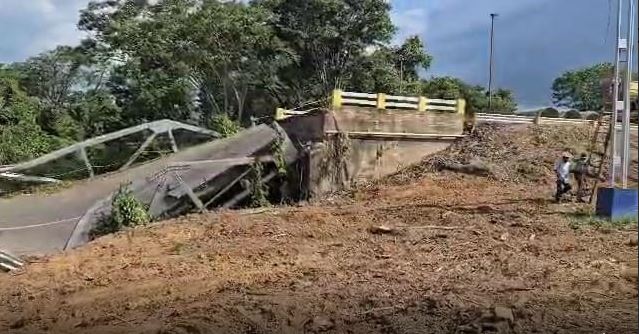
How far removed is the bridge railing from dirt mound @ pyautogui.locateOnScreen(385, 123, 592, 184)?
99 centimetres

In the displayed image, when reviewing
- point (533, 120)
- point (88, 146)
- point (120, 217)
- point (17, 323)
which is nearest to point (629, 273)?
point (17, 323)

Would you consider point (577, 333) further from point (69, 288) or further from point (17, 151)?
point (17, 151)

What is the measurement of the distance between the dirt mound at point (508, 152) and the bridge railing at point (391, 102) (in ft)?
3.24

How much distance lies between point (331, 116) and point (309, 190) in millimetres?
1917

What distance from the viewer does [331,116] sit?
1917 centimetres

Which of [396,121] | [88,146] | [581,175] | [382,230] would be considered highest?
[396,121]

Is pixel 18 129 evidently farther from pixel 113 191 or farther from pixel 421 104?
pixel 421 104

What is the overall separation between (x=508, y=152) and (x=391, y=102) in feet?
10.9

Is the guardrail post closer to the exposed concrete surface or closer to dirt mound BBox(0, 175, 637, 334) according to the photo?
the exposed concrete surface

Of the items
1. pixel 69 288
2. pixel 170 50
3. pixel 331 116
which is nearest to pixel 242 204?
pixel 331 116

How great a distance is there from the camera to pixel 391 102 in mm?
20641

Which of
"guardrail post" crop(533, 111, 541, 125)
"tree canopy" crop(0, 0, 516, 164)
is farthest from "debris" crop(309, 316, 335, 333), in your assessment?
"tree canopy" crop(0, 0, 516, 164)

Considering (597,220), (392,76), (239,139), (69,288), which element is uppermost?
(392,76)

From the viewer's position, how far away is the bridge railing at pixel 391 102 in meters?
19.5
